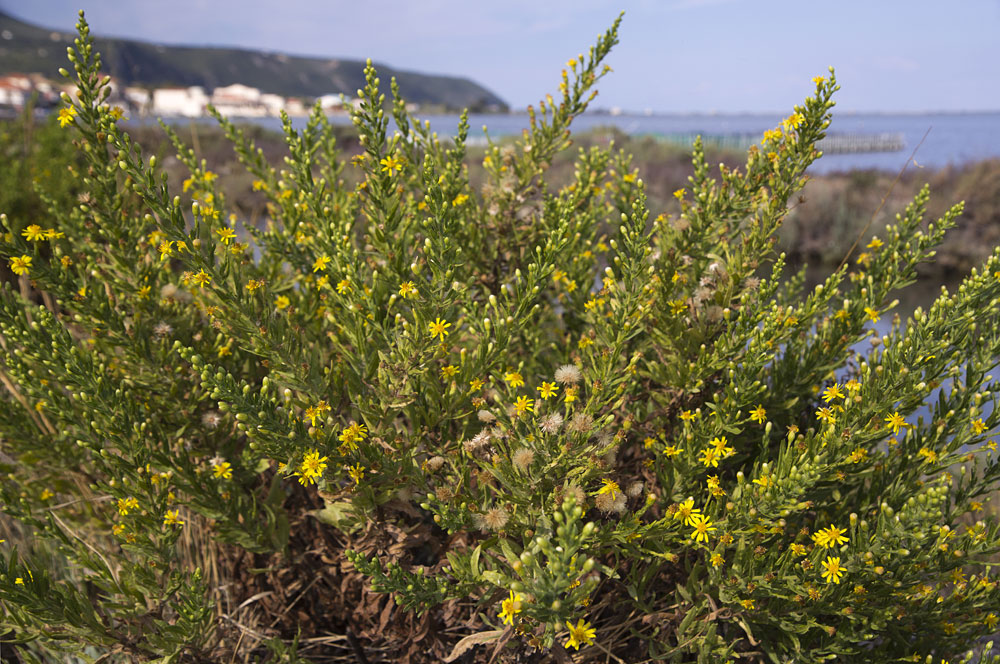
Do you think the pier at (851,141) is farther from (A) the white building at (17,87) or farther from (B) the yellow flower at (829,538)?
(B) the yellow flower at (829,538)

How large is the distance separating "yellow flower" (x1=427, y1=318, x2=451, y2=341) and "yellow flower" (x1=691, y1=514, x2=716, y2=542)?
860mm

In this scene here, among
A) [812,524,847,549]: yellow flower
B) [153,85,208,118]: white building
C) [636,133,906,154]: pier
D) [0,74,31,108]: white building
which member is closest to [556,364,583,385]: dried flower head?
[812,524,847,549]: yellow flower

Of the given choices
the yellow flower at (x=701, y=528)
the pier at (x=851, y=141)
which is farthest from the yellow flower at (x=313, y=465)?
the pier at (x=851, y=141)

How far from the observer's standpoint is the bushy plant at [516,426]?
5.58ft

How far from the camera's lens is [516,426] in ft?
5.51

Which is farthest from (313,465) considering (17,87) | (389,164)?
(17,87)

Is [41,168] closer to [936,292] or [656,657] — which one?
[656,657]

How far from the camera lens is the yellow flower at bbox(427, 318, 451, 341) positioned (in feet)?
5.70

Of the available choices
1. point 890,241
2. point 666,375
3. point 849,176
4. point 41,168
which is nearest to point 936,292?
point 849,176

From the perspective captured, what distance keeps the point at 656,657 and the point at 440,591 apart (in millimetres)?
695

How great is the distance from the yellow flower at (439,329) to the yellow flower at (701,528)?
0.86 meters

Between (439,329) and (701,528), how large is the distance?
0.90 m

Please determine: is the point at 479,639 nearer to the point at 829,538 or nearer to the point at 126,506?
the point at 829,538

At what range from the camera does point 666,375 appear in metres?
2.09
